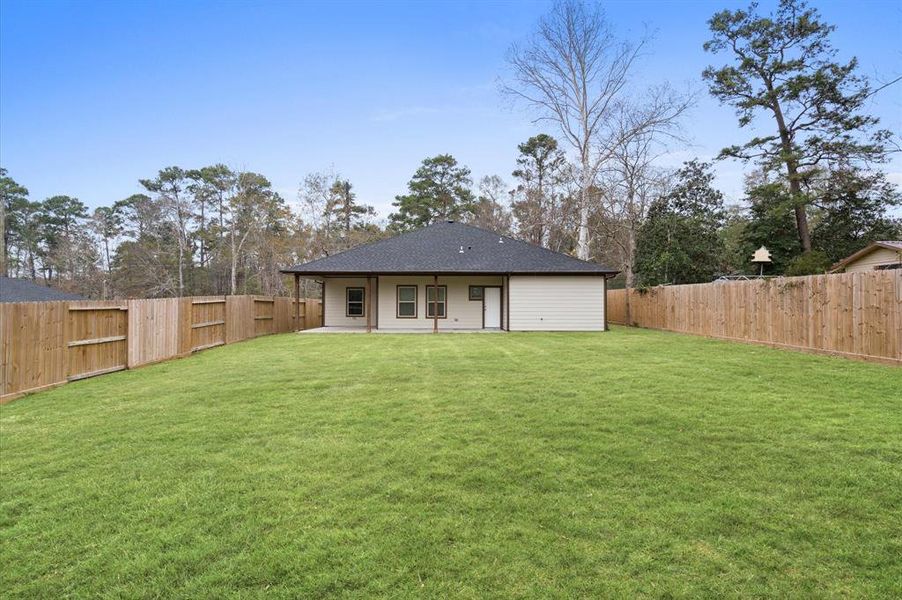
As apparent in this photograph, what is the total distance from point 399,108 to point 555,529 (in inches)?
841

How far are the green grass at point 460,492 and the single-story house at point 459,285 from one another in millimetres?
11270

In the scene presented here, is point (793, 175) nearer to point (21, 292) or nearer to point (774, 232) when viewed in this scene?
point (774, 232)

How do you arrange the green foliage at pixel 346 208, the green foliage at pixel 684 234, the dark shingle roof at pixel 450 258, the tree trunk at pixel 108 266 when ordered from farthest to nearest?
1. the tree trunk at pixel 108 266
2. the green foliage at pixel 346 208
3. the green foliage at pixel 684 234
4. the dark shingle roof at pixel 450 258

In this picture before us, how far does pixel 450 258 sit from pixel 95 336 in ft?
40.5

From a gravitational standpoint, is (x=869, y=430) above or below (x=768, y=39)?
below

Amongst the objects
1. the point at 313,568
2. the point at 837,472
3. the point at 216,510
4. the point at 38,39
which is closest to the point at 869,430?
the point at 837,472

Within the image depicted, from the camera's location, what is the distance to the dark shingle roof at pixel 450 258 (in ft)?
57.8

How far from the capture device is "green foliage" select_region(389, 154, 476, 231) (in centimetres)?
3697

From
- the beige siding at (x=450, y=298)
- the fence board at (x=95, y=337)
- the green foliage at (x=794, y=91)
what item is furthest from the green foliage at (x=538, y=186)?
the fence board at (x=95, y=337)

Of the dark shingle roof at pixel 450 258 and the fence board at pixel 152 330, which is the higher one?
the dark shingle roof at pixel 450 258

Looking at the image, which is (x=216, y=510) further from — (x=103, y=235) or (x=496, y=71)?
(x=103, y=235)

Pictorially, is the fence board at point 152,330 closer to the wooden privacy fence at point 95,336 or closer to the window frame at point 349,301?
the wooden privacy fence at point 95,336

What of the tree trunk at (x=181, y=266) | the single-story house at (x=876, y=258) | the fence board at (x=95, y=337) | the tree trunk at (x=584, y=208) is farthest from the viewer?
the tree trunk at (x=181, y=266)

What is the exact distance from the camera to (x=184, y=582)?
7.35ft
